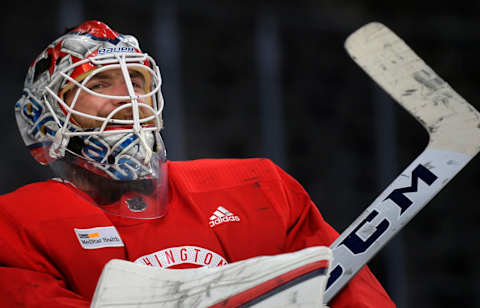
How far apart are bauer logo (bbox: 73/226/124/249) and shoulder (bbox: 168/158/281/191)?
0.26 meters

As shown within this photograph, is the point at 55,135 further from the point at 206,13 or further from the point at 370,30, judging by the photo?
the point at 206,13

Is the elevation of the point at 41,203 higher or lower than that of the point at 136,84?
lower

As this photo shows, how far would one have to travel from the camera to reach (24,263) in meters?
1.48

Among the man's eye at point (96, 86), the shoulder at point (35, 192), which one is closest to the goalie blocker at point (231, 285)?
the shoulder at point (35, 192)

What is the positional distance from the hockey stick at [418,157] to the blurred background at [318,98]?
1873mm

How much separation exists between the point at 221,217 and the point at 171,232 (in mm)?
137

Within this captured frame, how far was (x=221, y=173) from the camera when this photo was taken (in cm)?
184

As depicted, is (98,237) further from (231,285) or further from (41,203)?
(231,285)

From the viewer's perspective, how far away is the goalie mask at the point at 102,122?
66.8 inches

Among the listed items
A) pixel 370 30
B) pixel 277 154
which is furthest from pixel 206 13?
pixel 370 30

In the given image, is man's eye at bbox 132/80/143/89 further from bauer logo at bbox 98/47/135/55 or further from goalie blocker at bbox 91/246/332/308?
goalie blocker at bbox 91/246/332/308

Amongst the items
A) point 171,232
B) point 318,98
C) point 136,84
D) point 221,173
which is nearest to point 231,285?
point 171,232

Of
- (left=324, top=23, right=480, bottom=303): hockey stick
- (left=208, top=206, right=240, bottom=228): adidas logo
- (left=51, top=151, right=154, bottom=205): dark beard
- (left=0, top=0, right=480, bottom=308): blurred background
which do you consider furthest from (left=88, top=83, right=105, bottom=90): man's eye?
(left=0, top=0, right=480, bottom=308): blurred background

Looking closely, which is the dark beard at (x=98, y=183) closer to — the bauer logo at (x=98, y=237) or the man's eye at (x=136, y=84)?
the bauer logo at (x=98, y=237)
